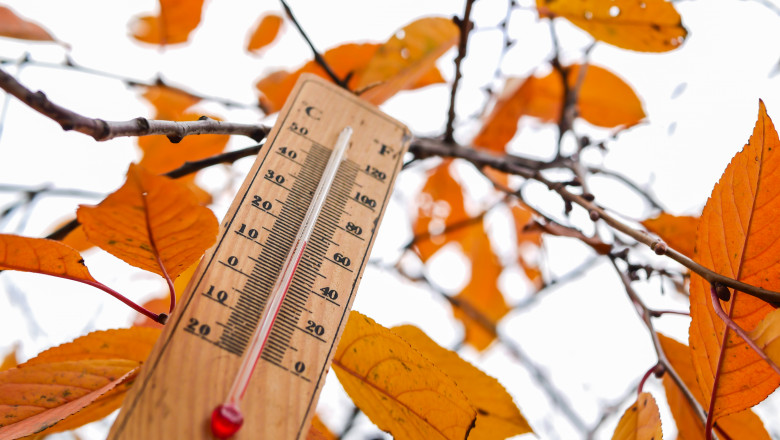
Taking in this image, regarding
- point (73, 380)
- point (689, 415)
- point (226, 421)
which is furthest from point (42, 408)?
point (689, 415)

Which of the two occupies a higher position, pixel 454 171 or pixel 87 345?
pixel 454 171

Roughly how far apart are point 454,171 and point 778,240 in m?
1.07

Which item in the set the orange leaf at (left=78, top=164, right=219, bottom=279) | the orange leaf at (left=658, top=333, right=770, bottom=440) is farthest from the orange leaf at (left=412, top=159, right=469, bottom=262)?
the orange leaf at (left=78, top=164, right=219, bottom=279)

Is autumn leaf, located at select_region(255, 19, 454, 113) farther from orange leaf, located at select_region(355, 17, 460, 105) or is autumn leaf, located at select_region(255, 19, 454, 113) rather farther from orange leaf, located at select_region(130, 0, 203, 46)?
orange leaf, located at select_region(130, 0, 203, 46)

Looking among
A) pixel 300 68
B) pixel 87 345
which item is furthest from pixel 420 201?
pixel 87 345

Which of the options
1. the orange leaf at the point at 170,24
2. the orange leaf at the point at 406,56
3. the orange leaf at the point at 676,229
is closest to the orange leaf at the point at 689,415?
the orange leaf at the point at 676,229

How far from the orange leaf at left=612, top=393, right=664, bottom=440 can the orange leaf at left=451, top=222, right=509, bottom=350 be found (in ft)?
3.27

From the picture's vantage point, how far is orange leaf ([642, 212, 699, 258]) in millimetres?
782

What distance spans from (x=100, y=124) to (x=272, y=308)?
0.84ft

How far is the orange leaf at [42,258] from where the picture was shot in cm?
54

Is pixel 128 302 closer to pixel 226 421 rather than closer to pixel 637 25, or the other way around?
pixel 226 421

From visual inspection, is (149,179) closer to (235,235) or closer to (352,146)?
(235,235)

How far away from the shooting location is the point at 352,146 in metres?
0.76

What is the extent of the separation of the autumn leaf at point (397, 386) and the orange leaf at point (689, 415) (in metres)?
0.34
